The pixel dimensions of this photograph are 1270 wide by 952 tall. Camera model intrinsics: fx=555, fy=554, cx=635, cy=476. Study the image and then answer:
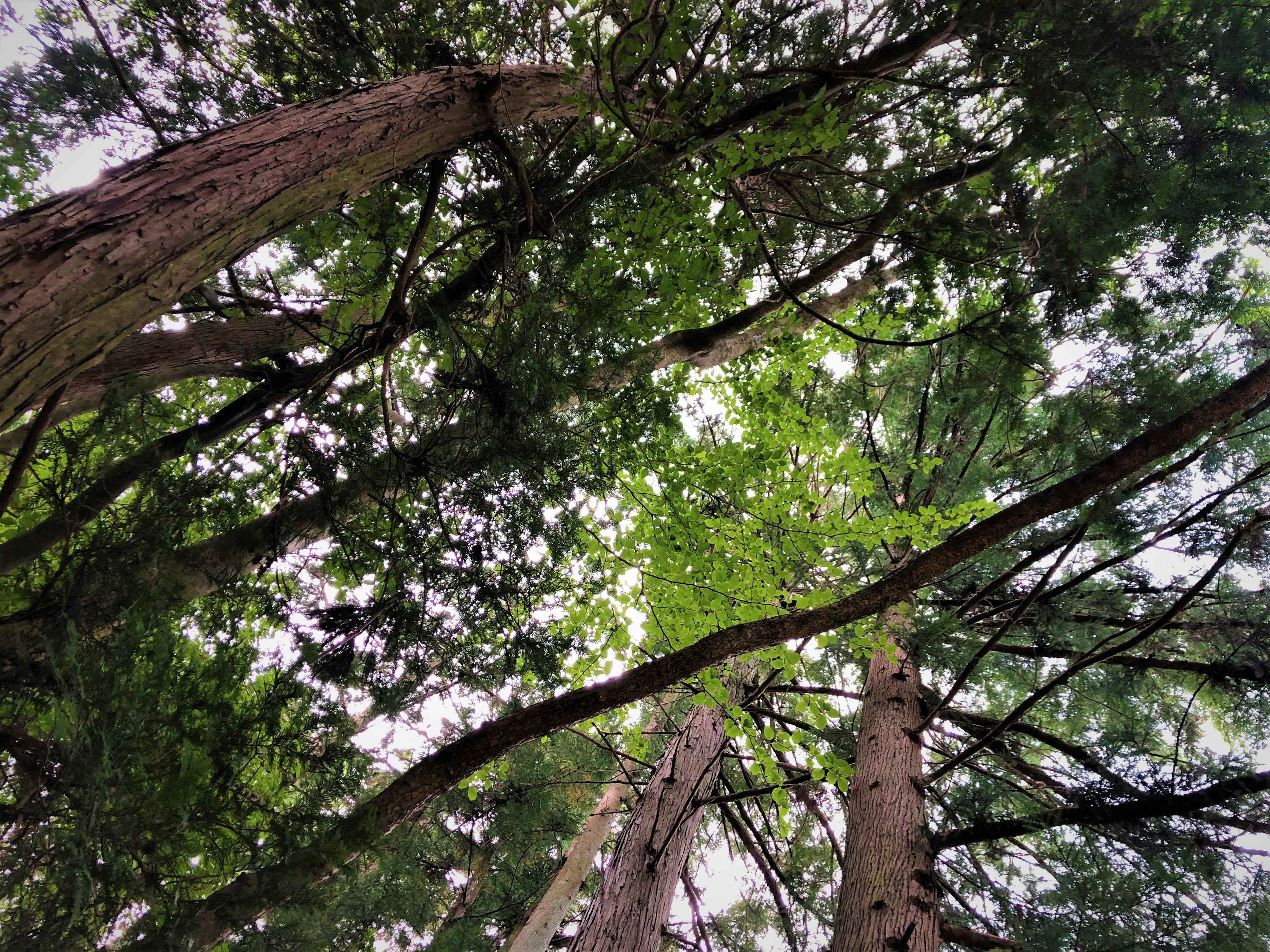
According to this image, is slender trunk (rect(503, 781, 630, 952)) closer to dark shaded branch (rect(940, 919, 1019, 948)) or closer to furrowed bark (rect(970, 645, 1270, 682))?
dark shaded branch (rect(940, 919, 1019, 948))


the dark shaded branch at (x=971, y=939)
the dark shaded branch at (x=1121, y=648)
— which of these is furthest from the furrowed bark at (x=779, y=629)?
the dark shaded branch at (x=971, y=939)

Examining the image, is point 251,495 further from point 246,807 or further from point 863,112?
point 863,112

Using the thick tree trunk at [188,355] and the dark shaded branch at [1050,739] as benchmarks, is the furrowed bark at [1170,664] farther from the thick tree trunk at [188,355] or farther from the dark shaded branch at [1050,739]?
the thick tree trunk at [188,355]

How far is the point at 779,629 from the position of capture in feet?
8.00

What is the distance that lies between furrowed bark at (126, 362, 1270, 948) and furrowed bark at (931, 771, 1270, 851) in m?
1.37

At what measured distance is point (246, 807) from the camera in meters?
1.93

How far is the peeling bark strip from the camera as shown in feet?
4.72

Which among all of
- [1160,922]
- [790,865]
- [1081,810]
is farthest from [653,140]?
[790,865]

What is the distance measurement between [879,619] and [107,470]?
414 centimetres

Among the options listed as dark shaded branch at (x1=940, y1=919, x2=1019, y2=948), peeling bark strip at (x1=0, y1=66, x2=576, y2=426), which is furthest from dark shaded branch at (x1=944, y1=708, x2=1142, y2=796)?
peeling bark strip at (x1=0, y1=66, x2=576, y2=426)

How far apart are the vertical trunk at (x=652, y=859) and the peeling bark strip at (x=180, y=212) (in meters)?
3.72

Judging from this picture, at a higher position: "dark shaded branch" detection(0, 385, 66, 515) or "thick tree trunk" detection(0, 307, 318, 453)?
"thick tree trunk" detection(0, 307, 318, 453)

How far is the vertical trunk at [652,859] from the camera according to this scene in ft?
10.8

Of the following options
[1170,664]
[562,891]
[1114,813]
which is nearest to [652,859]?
[562,891]
